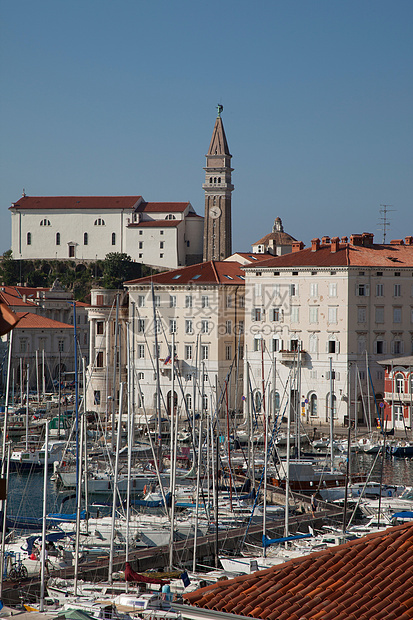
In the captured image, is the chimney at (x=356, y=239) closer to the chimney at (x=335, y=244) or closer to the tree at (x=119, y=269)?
the chimney at (x=335, y=244)

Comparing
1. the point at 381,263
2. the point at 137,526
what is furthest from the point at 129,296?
the point at 137,526

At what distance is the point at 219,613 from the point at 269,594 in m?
0.55

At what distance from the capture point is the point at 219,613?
8.04 m

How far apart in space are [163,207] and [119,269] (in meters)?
11.4

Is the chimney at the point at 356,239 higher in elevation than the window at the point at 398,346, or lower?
higher

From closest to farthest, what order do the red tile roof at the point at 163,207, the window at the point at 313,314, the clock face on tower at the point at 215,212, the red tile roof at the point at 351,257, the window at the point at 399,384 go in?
1. the window at the point at 399,384
2. the red tile roof at the point at 351,257
3. the window at the point at 313,314
4. the clock face on tower at the point at 215,212
5. the red tile roof at the point at 163,207

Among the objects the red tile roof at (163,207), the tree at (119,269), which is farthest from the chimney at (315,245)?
the red tile roof at (163,207)

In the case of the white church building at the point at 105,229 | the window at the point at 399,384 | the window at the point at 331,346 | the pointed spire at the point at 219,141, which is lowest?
the window at the point at 399,384

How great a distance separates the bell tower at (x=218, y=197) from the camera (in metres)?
100

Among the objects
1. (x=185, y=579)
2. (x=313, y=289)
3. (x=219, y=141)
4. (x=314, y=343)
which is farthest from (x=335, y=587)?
(x=219, y=141)

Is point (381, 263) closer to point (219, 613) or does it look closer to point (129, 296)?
point (129, 296)

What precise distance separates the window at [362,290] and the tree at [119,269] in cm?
4841

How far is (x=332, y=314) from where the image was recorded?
165 feet

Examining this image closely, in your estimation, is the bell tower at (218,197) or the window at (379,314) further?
the bell tower at (218,197)
